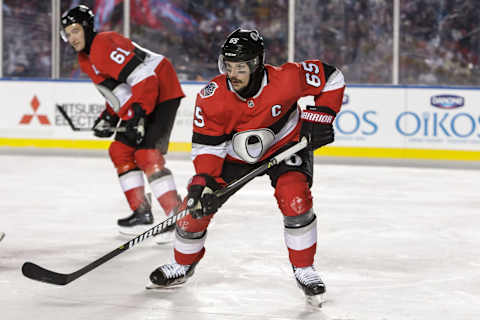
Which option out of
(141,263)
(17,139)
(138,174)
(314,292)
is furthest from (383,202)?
(17,139)

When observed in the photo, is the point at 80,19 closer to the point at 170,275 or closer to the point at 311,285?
the point at 170,275

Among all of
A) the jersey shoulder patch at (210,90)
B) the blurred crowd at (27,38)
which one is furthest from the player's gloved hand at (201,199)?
the blurred crowd at (27,38)

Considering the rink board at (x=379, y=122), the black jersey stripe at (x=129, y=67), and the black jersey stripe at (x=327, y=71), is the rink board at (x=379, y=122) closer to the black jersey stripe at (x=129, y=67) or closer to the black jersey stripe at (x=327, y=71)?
the black jersey stripe at (x=129, y=67)

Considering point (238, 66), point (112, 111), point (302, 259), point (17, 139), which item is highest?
point (238, 66)

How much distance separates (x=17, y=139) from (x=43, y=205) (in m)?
3.05

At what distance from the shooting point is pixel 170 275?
8.71 ft

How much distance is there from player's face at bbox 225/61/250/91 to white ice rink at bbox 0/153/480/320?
2.35 feet

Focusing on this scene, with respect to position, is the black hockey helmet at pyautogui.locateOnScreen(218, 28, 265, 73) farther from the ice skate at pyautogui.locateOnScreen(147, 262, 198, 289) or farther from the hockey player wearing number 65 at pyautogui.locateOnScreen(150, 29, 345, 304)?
the ice skate at pyautogui.locateOnScreen(147, 262, 198, 289)

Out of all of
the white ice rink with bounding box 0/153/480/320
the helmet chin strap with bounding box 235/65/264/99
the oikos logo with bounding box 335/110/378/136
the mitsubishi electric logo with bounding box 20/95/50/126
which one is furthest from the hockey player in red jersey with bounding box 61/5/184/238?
the mitsubishi electric logo with bounding box 20/95/50/126

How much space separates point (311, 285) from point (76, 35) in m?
1.74

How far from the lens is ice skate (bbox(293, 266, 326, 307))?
2484 millimetres

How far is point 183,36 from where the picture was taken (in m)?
9.52

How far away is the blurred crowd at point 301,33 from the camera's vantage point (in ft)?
28.9

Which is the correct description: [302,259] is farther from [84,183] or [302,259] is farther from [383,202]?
[84,183]
